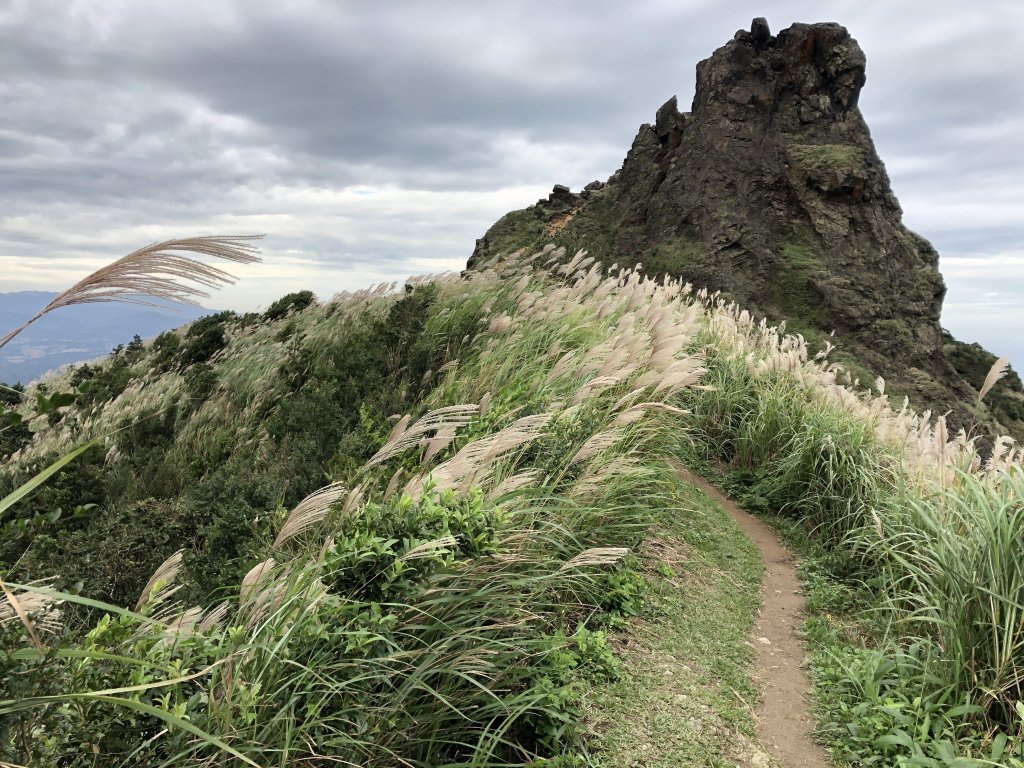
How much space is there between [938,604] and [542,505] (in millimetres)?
2183

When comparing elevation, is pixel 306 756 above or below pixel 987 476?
below

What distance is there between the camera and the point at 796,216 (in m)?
28.2

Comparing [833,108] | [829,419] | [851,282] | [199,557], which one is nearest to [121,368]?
[199,557]

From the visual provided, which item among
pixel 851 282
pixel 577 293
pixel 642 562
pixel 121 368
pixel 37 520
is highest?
pixel 851 282

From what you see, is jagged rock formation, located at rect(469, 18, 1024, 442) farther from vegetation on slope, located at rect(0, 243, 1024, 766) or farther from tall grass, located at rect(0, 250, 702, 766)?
tall grass, located at rect(0, 250, 702, 766)

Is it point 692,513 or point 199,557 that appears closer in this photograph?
point 199,557

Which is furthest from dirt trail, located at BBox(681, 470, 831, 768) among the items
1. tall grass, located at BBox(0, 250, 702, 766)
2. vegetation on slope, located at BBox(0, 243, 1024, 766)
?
tall grass, located at BBox(0, 250, 702, 766)

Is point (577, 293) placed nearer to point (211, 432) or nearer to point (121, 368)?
point (211, 432)

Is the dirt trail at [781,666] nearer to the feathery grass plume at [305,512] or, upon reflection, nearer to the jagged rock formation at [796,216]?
the feathery grass plume at [305,512]

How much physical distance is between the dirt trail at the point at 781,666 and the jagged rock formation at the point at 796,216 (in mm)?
20348

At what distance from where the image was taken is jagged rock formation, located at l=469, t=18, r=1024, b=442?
25656mm

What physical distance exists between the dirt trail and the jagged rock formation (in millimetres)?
20348

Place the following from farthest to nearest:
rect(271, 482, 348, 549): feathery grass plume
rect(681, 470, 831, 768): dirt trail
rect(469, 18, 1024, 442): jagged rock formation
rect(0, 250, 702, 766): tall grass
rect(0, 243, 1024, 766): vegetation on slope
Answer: rect(469, 18, 1024, 442): jagged rock formation
rect(681, 470, 831, 768): dirt trail
rect(271, 482, 348, 549): feathery grass plume
rect(0, 243, 1024, 766): vegetation on slope
rect(0, 250, 702, 766): tall grass

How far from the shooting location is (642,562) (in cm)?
446
